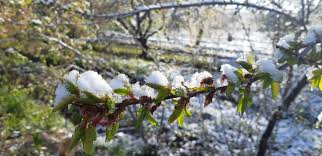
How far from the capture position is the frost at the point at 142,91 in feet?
3.81

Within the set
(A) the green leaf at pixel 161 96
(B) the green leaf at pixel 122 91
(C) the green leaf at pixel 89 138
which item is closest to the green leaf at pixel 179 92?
(A) the green leaf at pixel 161 96

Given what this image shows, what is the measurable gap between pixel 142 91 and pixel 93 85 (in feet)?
0.50

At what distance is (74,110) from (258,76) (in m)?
0.50

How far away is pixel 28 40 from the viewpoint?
20.5ft

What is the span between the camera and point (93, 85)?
1.07 m

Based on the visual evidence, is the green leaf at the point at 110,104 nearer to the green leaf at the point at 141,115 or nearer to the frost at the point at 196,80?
the green leaf at the point at 141,115

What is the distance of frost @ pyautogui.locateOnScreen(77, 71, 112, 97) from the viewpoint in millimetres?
1057

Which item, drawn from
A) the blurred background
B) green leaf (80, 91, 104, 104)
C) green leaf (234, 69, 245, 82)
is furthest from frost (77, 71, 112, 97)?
the blurred background

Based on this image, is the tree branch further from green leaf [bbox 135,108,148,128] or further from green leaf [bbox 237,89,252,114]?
green leaf [bbox 135,108,148,128]

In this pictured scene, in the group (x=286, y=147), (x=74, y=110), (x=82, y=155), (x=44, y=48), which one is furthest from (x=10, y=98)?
(x=74, y=110)

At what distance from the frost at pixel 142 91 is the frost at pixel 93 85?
9cm

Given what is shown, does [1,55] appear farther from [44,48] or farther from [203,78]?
[203,78]

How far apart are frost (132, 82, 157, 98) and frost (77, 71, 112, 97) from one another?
0.28 ft

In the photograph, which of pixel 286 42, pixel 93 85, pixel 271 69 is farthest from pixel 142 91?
pixel 286 42
